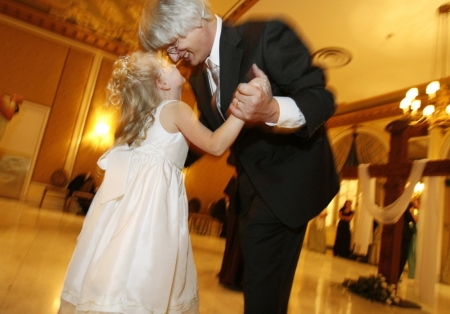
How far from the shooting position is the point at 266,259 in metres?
1.36

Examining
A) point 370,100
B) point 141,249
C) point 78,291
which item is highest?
point 370,100

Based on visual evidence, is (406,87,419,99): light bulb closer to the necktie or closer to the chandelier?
the chandelier

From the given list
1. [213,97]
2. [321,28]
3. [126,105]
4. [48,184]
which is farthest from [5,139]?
[213,97]

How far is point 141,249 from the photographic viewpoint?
1604 millimetres

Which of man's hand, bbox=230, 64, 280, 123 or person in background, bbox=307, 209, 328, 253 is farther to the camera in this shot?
person in background, bbox=307, 209, 328, 253

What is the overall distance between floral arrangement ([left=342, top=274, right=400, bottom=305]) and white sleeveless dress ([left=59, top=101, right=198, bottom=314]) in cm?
365

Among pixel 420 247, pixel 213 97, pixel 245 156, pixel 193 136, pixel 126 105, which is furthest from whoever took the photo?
pixel 420 247

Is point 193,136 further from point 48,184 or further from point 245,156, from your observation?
A: point 48,184

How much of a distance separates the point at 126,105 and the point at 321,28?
640 centimetres

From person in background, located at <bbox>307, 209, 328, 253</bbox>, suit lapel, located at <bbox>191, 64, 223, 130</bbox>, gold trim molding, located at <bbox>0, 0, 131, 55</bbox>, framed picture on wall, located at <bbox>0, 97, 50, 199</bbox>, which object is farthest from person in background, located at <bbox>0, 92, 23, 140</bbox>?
person in background, located at <bbox>307, 209, 328, 253</bbox>

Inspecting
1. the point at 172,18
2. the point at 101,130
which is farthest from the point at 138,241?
the point at 101,130

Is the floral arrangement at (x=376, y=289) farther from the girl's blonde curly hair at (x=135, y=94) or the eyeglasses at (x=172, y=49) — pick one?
the eyeglasses at (x=172, y=49)

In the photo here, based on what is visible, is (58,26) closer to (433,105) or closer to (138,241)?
(433,105)

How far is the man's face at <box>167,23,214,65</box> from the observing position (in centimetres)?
144
